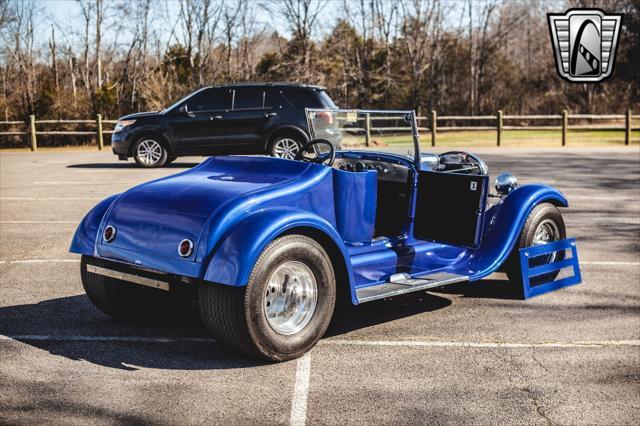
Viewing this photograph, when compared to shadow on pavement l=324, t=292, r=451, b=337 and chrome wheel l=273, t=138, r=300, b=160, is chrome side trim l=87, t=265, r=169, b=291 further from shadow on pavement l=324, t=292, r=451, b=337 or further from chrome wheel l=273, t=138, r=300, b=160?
chrome wheel l=273, t=138, r=300, b=160

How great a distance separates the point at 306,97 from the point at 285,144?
3.75 ft

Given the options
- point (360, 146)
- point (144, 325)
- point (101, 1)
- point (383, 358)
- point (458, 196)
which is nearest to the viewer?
point (383, 358)

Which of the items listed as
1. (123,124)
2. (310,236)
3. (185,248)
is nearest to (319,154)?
(310,236)

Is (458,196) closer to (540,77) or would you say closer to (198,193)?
(198,193)

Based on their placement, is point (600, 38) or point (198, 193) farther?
point (600, 38)

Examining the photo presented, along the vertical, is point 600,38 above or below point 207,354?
above

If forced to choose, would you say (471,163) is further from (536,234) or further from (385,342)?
(385,342)

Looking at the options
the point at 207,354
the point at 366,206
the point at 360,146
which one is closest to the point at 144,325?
the point at 207,354

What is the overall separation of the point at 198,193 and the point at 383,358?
5.32ft

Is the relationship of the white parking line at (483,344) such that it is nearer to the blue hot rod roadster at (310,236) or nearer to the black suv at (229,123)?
the blue hot rod roadster at (310,236)

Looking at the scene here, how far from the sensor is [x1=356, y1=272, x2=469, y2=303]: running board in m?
5.37

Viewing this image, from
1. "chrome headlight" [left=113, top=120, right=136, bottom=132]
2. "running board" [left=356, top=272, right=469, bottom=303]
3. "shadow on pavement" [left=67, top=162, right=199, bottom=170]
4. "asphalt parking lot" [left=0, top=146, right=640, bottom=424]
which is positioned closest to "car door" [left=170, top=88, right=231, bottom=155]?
"shadow on pavement" [left=67, top=162, right=199, bottom=170]

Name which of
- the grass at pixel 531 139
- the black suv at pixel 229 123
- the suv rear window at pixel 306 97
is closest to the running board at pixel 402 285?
the suv rear window at pixel 306 97

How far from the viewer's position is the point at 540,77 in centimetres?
4575
